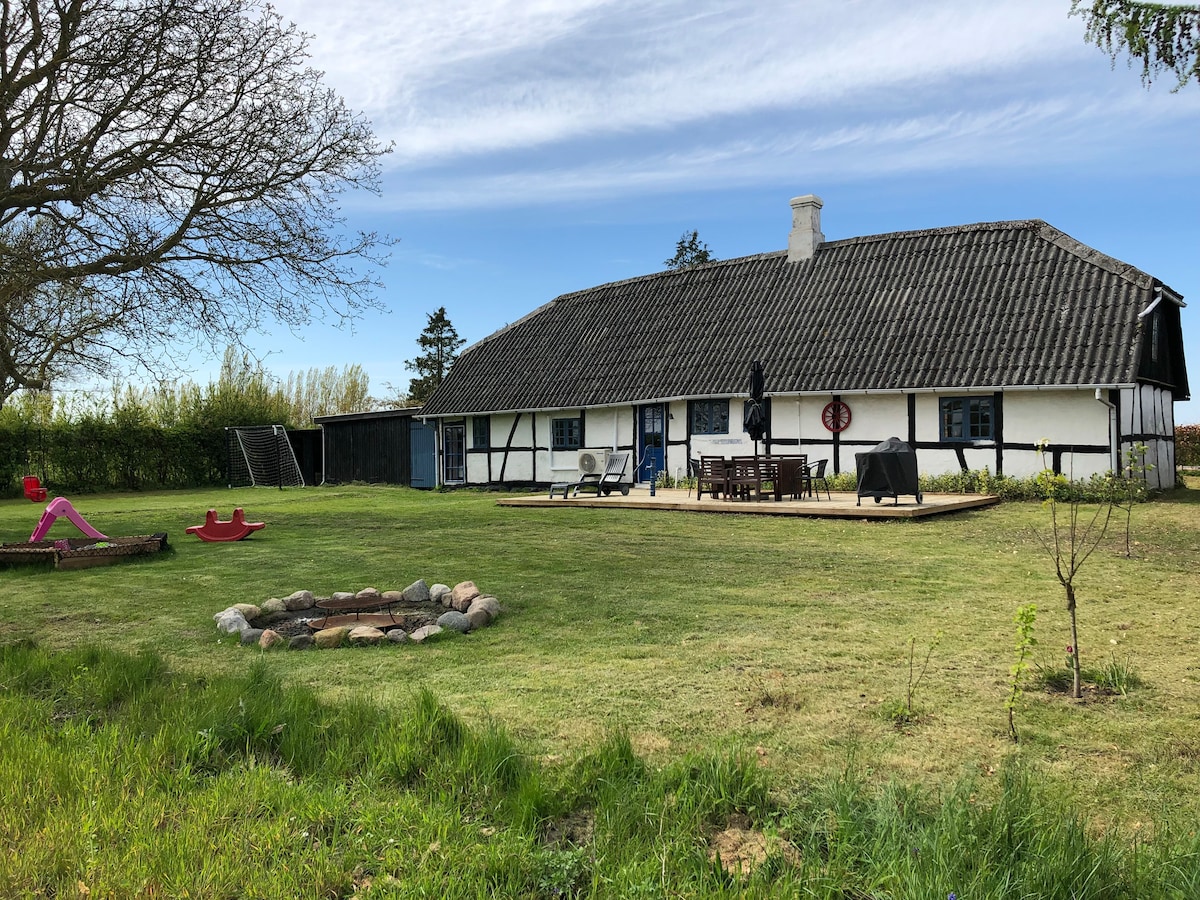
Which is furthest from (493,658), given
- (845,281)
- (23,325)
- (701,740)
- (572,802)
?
(845,281)

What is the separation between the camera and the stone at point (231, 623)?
5.61 m

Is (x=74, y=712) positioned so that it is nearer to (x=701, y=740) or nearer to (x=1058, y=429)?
(x=701, y=740)

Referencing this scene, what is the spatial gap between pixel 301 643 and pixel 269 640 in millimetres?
199

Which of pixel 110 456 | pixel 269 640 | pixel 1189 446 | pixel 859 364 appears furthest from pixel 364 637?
pixel 1189 446

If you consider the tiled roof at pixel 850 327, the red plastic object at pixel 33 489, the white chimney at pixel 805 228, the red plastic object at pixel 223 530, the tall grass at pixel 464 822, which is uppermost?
the white chimney at pixel 805 228

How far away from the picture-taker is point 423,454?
25.4 meters

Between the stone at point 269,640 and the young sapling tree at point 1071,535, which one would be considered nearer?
the young sapling tree at point 1071,535

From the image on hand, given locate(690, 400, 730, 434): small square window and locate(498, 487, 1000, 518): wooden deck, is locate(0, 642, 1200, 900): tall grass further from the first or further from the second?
locate(690, 400, 730, 434): small square window

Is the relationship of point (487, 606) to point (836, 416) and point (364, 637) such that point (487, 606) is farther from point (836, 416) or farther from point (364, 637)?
point (836, 416)

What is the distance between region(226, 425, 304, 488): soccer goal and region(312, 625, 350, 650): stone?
23349 millimetres

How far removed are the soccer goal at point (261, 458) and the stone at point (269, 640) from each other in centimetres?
2319

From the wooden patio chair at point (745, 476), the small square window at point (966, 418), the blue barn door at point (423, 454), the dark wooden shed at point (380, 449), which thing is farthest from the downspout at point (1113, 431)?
the dark wooden shed at point (380, 449)

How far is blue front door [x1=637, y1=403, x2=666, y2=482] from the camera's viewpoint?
65.1ft

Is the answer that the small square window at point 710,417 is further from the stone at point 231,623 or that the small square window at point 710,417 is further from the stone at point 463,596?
the stone at point 231,623
